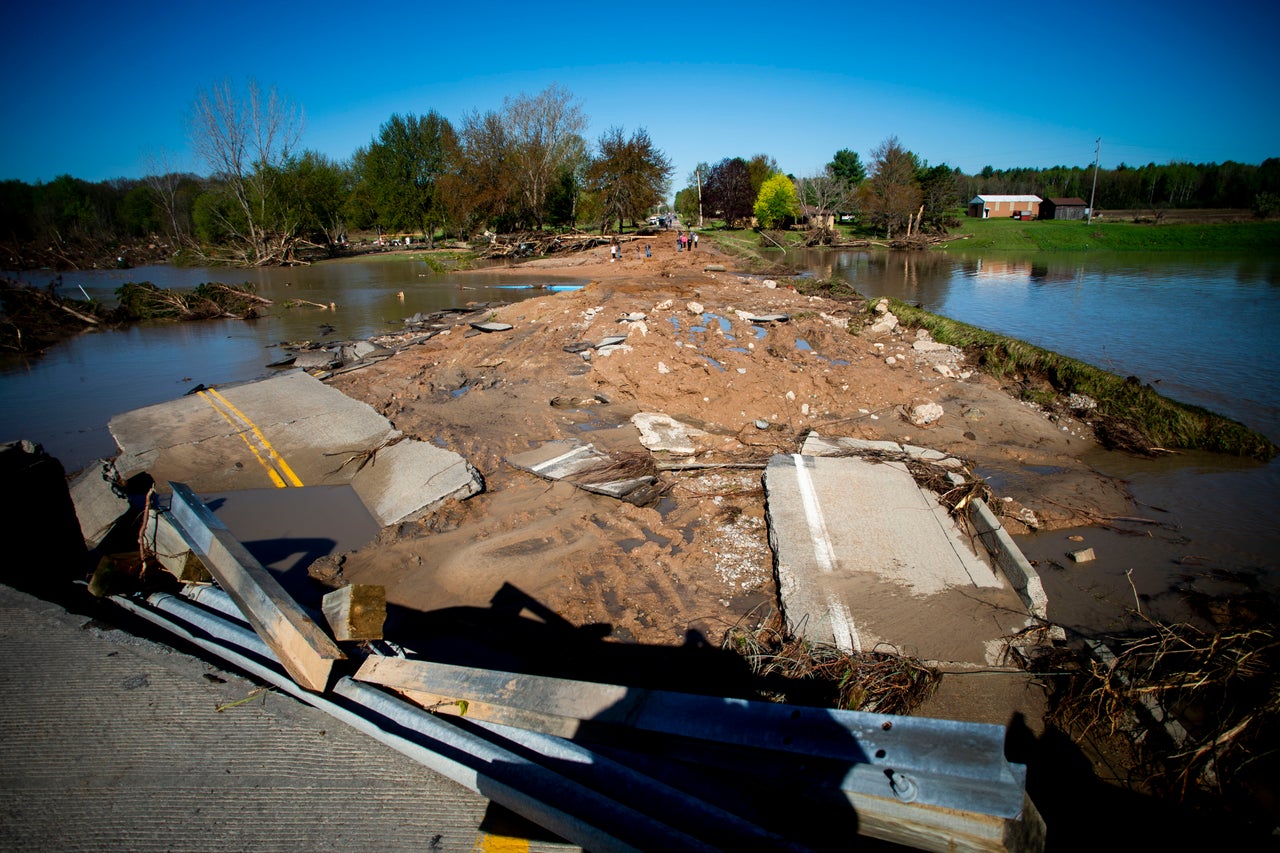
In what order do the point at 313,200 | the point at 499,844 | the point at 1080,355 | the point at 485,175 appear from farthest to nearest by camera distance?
the point at 313,200 < the point at 485,175 < the point at 1080,355 < the point at 499,844

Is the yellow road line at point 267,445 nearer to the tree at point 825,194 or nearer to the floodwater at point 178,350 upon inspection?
the floodwater at point 178,350

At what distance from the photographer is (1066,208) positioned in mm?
64875

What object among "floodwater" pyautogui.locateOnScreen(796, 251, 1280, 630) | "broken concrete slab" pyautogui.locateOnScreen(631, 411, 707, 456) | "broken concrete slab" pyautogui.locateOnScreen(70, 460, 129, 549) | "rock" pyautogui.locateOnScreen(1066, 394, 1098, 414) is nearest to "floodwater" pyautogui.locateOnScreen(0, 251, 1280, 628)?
"floodwater" pyautogui.locateOnScreen(796, 251, 1280, 630)

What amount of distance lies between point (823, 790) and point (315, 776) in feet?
5.64

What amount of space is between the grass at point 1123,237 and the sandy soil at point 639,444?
40695mm

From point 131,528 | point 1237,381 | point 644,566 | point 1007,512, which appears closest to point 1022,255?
point 1237,381

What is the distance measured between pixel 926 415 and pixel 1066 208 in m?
76.3

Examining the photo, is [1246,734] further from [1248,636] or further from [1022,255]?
[1022,255]

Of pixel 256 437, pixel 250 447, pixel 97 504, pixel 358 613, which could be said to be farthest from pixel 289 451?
pixel 358 613

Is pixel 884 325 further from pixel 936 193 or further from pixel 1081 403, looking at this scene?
pixel 936 193

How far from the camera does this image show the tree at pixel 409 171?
1866 inches

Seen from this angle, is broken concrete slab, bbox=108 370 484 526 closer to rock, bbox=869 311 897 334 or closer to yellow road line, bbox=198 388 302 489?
yellow road line, bbox=198 388 302 489

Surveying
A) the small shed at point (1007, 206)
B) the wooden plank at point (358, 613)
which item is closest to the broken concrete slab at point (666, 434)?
the wooden plank at point (358, 613)

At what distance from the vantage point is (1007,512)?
565cm
